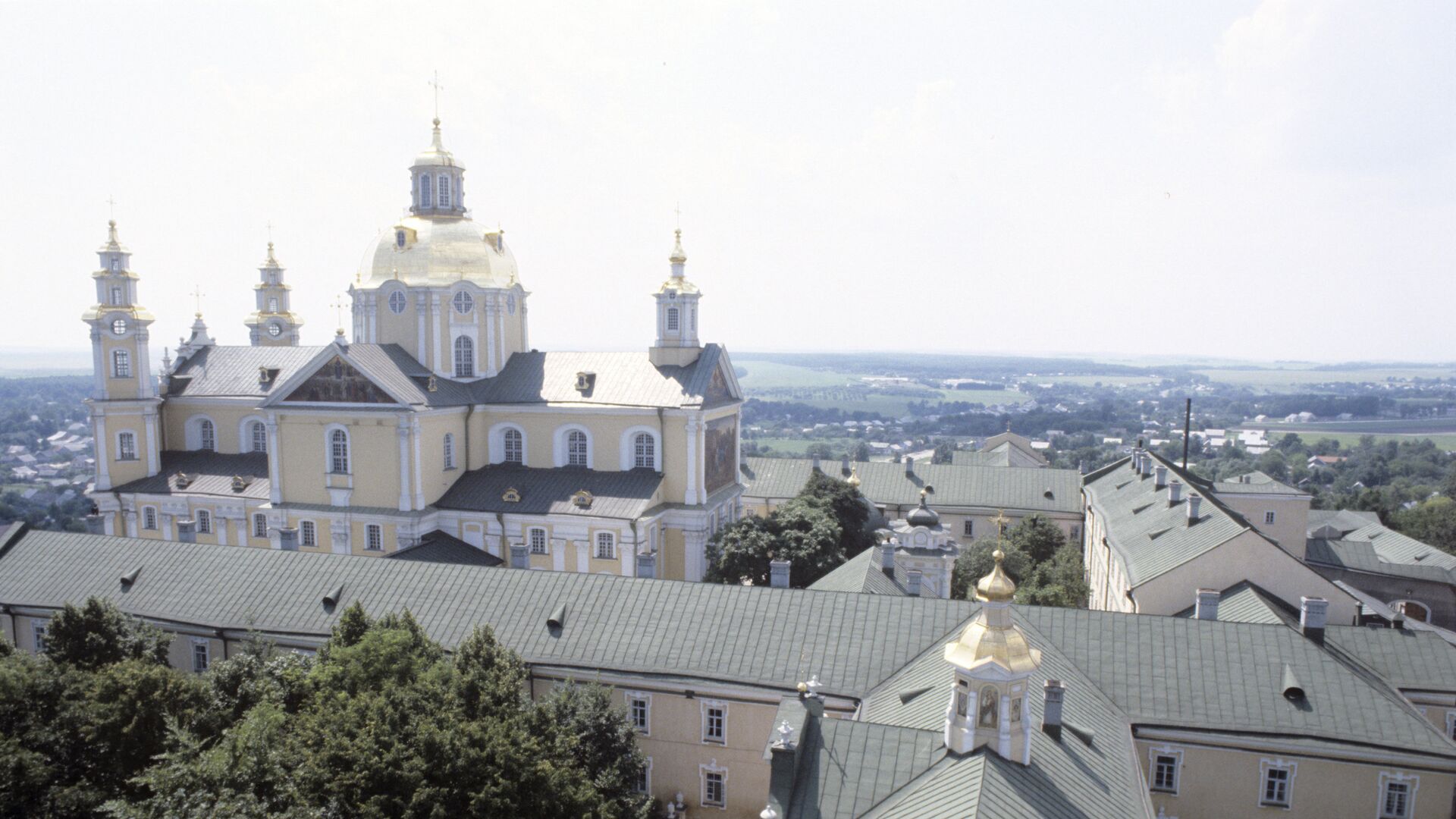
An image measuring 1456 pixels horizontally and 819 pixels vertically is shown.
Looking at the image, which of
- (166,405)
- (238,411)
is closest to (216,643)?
(238,411)

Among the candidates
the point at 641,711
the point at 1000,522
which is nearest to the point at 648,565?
the point at 641,711

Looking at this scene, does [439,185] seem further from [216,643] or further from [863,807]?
[863,807]

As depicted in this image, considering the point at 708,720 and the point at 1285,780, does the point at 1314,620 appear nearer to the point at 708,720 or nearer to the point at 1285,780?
the point at 1285,780

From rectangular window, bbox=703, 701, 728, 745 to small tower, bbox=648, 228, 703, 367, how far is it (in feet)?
71.6

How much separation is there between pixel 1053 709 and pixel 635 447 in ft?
83.9

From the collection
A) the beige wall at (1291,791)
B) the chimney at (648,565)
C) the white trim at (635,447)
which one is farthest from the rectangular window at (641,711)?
the white trim at (635,447)

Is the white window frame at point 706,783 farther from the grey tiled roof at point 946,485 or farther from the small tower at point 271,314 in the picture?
the small tower at point 271,314

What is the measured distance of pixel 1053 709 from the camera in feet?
57.9

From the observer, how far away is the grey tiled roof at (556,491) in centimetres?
3869

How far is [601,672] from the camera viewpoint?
22.7 meters

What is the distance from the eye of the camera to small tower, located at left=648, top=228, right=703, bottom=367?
42.2 metres

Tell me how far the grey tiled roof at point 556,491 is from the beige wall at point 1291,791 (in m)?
22.0

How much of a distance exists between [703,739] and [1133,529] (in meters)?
23.7

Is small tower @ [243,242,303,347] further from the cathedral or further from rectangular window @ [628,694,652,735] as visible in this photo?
rectangular window @ [628,694,652,735]
